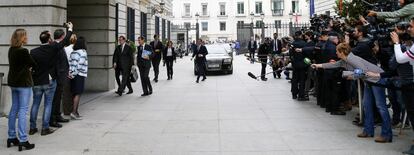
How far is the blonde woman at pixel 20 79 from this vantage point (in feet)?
22.7

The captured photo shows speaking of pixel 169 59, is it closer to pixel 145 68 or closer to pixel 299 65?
pixel 145 68

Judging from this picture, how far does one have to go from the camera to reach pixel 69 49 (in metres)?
9.39

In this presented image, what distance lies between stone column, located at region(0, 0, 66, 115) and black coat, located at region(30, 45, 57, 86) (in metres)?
2.00

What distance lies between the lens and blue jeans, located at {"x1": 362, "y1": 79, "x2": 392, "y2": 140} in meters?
7.27

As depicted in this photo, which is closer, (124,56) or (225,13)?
(124,56)

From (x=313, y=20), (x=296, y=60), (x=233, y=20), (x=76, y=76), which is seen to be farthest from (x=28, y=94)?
(x=233, y=20)

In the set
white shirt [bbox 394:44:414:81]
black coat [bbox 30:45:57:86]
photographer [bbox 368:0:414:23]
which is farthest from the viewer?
black coat [bbox 30:45:57:86]

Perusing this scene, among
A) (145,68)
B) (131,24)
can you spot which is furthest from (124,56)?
(131,24)

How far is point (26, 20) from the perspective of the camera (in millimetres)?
9805

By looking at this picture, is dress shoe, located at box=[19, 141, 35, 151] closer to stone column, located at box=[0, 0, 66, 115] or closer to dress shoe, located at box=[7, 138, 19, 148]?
dress shoe, located at box=[7, 138, 19, 148]

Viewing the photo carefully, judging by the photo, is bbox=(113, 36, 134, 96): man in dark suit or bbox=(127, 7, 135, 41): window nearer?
bbox=(113, 36, 134, 96): man in dark suit

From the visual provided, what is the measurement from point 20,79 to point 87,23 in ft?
24.2

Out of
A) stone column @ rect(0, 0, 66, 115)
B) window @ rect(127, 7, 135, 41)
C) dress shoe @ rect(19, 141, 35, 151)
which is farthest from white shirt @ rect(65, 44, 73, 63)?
window @ rect(127, 7, 135, 41)

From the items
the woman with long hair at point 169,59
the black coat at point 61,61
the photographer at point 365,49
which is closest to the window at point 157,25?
the woman with long hair at point 169,59
